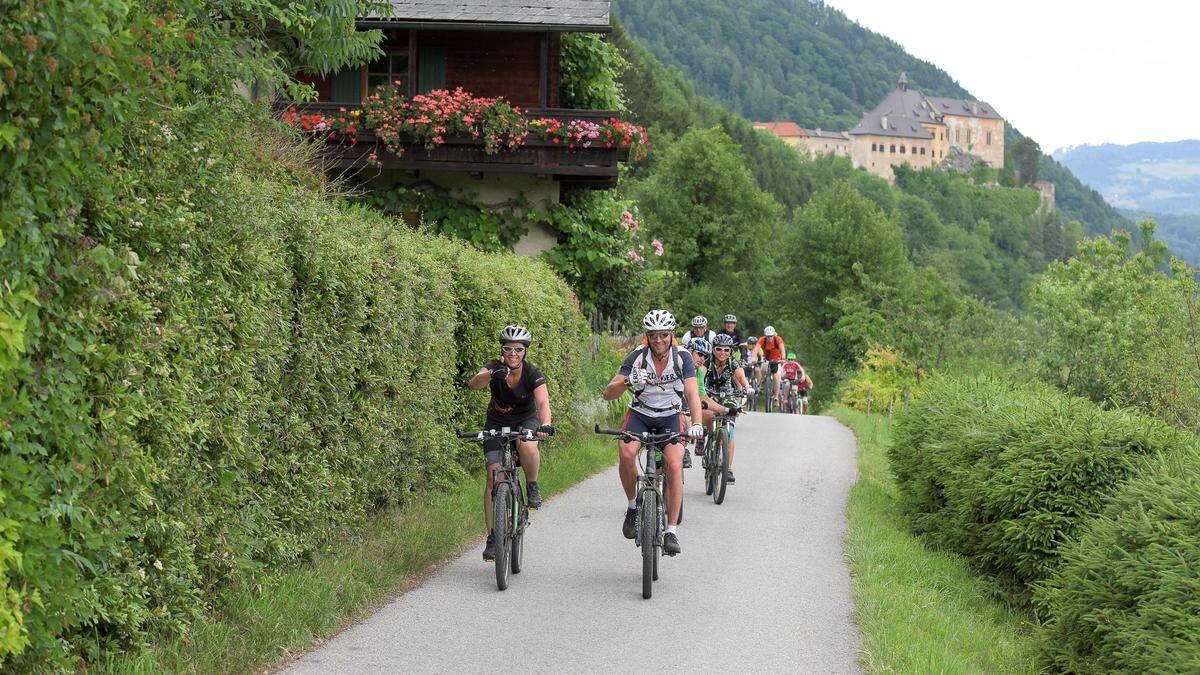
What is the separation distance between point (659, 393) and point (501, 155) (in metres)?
11.7

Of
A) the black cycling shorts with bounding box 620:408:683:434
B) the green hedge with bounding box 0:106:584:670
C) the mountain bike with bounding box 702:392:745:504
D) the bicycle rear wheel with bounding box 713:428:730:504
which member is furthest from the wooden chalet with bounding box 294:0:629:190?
the black cycling shorts with bounding box 620:408:683:434

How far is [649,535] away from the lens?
29.4 ft

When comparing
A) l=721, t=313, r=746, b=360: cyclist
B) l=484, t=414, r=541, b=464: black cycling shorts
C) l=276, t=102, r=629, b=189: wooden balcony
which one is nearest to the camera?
l=484, t=414, r=541, b=464: black cycling shorts

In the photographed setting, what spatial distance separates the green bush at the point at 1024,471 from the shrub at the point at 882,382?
23.7 m

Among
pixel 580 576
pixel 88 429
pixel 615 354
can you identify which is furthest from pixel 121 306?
pixel 615 354

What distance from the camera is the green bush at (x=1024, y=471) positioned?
396 inches

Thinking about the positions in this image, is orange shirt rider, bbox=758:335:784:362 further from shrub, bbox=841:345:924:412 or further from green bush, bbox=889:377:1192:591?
green bush, bbox=889:377:1192:591

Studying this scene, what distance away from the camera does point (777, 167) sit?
128 m

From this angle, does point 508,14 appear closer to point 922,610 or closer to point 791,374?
point 922,610

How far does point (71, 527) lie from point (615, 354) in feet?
62.3

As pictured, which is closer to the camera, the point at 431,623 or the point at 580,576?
the point at 431,623

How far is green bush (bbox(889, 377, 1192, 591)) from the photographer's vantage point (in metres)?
10.1

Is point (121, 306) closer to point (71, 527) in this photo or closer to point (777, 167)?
point (71, 527)

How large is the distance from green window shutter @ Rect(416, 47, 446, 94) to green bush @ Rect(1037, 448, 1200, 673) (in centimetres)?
1655
